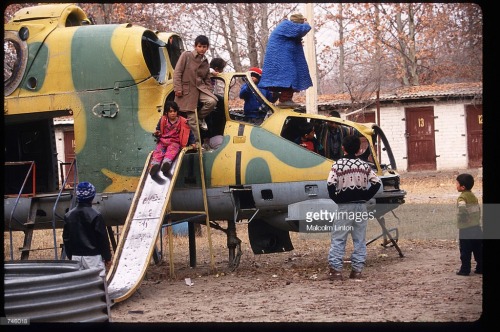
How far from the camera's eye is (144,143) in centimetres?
1243

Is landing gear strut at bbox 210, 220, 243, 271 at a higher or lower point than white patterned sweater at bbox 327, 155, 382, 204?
lower

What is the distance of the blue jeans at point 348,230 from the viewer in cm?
1093

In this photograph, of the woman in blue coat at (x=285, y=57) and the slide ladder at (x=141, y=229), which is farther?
the woman in blue coat at (x=285, y=57)

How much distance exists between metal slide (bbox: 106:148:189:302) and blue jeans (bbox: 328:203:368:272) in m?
2.20

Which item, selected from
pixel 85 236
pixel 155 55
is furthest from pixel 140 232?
pixel 155 55

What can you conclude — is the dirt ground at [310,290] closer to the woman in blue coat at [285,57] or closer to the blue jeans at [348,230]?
the blue jeans at [348,230]

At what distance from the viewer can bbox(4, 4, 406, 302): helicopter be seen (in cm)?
1202

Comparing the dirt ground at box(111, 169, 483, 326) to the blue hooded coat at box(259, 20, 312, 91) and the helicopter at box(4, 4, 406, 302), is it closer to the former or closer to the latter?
the helicopter at box(4, 4, 406, 302)

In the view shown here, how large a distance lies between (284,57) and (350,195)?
2484mm

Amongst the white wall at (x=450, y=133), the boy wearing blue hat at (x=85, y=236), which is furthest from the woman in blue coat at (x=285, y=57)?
the white wall at (x=450, y=133)

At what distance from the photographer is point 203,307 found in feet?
32.0

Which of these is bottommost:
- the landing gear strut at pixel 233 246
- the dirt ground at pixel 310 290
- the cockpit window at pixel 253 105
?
the dirt ground at pixel 310 290

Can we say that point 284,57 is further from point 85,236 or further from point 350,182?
point 85,236

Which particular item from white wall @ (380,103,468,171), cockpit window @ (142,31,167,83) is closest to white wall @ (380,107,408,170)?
white wall @ (380,103,468,171)
